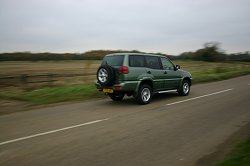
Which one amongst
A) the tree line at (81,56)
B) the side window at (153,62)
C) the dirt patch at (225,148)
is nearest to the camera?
the dirt patch at (225,148)

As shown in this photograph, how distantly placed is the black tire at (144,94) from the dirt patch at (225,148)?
429cm

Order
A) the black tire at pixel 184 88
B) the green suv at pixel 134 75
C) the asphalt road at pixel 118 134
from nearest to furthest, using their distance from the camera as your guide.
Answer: the asphalt road at pixel 118 134 → the green suv at pixel 134 75 → the black tire at pixel 184 88

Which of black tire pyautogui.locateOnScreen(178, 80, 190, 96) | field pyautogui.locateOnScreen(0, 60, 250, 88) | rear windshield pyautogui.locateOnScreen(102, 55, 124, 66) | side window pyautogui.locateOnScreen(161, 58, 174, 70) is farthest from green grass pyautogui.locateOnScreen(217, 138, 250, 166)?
field pyautogui.locateOnScreen(0, 60, 250, 88)

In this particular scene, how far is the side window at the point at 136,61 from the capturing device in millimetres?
10281

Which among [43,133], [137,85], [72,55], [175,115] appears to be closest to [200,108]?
[175,115]

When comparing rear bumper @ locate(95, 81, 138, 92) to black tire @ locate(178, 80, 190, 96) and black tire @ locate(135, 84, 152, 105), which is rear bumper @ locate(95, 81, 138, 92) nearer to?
black tire @ locate(135, 84, 152, 105)

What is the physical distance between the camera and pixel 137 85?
10367 mm

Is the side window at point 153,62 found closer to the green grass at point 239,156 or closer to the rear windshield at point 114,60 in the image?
the rear windshield at point 114,60

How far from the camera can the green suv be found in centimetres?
1007

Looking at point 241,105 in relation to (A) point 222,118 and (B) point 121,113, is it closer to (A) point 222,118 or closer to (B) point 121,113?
(A) point 222,118

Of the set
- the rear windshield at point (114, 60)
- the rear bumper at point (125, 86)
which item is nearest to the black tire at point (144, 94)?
the rear bumper at point (125, 86)

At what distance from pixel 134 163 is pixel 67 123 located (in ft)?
11.0

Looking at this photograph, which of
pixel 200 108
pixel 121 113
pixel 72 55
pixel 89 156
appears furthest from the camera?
pixel 72 55

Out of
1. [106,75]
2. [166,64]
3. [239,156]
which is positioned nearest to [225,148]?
[239,156]
